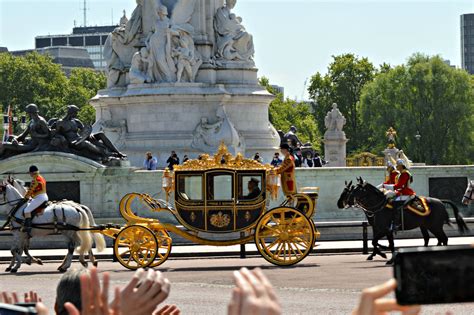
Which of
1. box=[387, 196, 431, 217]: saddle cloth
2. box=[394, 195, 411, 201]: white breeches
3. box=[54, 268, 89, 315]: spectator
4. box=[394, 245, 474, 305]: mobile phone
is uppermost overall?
box=[394, 245, 474, 305]: mobile phone

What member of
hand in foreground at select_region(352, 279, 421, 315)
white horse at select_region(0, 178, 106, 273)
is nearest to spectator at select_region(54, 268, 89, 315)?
hand in foreground at select_region(352, 279, 421, 315)

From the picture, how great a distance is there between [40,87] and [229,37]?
54487mm

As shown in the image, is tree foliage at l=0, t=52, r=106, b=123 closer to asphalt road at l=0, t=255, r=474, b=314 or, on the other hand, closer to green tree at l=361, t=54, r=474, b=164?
green tree at l=361, t=54, r=474, b=164

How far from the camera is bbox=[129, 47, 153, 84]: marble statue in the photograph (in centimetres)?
4419

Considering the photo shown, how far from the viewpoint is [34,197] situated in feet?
79.3

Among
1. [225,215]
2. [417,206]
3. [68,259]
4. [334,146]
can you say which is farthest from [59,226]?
[334,146]

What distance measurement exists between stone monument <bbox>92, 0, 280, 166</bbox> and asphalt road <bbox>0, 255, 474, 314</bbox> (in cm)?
1809

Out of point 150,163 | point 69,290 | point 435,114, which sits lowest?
point 69,290

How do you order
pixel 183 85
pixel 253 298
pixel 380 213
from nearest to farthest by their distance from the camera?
pixel 253 298 → pixel 380 213 → pixel 183 85

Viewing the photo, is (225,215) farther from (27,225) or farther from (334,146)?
(334,146)

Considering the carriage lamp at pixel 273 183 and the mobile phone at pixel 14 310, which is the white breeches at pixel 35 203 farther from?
the mobile phone at pixel 14 310

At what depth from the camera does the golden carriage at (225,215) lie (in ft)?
76.5

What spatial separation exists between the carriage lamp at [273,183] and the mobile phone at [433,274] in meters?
20.6

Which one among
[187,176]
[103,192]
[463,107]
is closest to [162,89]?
[103,192]
